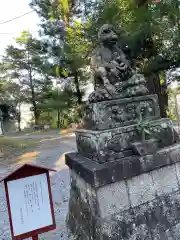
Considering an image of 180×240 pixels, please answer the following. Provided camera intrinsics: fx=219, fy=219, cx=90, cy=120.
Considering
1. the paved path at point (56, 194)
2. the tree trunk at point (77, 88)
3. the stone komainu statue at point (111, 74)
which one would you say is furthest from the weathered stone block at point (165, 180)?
the tree trunk at point (77, 88)

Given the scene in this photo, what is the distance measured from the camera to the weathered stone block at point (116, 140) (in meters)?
1.86

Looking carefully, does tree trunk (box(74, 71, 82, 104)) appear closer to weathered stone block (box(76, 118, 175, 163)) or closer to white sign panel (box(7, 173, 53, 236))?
weathered stone block (box(76, 118, 175, 163))

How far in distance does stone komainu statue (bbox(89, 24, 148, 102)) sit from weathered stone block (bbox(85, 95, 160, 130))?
69 mm

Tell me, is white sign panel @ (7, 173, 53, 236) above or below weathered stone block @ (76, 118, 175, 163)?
below

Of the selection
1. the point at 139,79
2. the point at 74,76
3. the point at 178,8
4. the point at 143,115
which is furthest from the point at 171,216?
the point at 74,76

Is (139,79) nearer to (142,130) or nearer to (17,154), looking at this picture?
(142,130)

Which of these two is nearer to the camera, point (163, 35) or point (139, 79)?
point (139, 79)

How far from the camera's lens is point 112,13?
443cm

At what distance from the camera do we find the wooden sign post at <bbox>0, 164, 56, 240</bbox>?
63.7 inches

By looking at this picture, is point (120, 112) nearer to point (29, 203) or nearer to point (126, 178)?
point (126, 178)

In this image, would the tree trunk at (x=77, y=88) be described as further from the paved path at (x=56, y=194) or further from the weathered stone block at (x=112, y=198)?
the weathered stone block at (x=112, y=198)

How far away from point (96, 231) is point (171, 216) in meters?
0.71

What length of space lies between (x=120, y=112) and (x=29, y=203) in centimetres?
108

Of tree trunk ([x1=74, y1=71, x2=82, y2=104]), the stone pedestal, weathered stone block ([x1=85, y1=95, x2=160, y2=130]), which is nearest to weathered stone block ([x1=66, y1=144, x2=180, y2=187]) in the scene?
the stone pedestal
